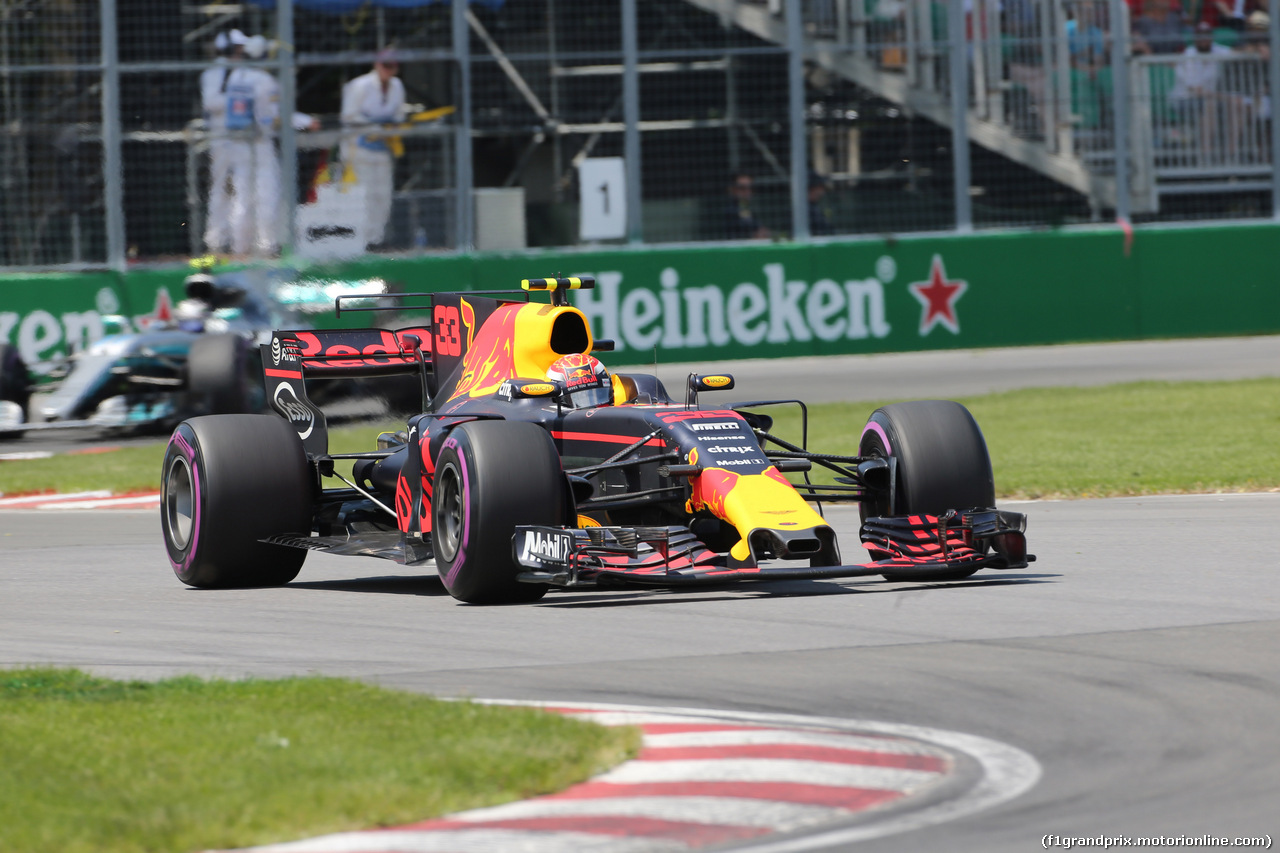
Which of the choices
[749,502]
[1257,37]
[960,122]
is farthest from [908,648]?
[1257,37]

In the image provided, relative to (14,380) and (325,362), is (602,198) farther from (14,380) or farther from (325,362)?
(325,362)

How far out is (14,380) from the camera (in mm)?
18547

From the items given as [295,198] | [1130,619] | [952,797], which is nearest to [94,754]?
[952,797]

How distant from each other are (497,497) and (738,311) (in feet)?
55.2

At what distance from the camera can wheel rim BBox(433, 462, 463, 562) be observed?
9.10 metres

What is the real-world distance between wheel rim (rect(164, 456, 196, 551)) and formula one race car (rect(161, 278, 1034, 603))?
0.04 feet

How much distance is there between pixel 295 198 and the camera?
2427cm

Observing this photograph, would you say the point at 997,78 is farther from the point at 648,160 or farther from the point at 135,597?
the point at 135,597

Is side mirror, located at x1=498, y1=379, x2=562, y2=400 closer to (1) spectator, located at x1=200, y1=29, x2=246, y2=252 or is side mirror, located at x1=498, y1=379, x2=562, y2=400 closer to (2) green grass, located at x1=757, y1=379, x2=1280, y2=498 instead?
(2) green grass, located at x1=757, y1=379, x2=1280, y2=498

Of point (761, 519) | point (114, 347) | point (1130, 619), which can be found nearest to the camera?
point (1130, 619)

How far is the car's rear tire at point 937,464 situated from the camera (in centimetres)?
942

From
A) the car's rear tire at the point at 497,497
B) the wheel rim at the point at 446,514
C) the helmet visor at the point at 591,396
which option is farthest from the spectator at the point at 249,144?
the car's rear tire at the point at 497,497

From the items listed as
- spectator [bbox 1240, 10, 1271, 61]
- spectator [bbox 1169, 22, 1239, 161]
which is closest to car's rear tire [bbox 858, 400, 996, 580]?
spectator [bbox 1169, 22, 1239, 161]

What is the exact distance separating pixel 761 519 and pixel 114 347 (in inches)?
449
